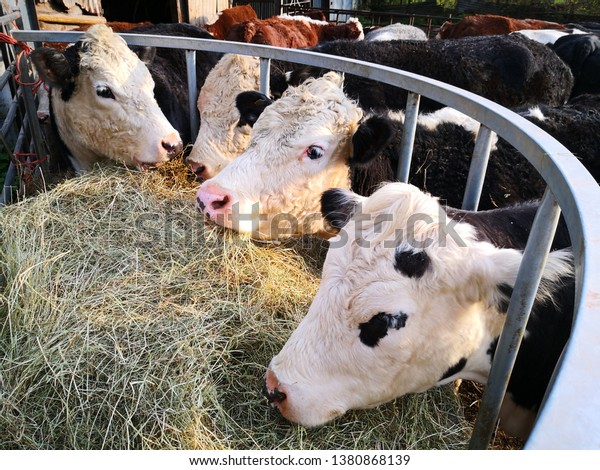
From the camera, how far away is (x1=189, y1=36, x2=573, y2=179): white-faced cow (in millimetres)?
4414

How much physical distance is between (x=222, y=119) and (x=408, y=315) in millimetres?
3014

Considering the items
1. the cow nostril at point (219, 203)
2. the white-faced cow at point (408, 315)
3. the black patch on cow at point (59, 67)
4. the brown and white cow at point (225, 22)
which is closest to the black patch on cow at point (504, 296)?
the white-faced cow at point (408, 315)

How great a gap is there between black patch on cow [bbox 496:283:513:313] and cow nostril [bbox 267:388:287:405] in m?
0.86

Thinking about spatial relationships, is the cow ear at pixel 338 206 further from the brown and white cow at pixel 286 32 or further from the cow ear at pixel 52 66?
the brown and white cow at pixel 286 32

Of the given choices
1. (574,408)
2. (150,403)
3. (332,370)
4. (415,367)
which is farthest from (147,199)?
(574,408)

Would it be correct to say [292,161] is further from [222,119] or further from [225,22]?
[225,22]

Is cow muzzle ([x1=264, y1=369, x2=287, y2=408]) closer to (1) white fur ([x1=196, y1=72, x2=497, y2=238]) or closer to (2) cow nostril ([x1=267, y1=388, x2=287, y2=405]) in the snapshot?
(2) cow nostril ([x1=267, y1=388, x2=287, y2=405])

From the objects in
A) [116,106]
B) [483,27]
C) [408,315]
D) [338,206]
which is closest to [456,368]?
[408,315]

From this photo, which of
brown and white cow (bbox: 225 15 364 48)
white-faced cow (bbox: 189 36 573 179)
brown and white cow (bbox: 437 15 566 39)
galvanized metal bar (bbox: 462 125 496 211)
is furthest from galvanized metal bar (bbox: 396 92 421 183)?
brown and white cow (bbox: 437 15 566 39)

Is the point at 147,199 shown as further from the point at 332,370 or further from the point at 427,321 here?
the point at 427,321

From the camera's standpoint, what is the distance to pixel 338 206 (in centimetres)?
217

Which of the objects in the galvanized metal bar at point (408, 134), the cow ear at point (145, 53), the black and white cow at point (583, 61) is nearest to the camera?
the galvanized metal bar at point (408, 134)

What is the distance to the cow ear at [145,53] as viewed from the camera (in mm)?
4582
